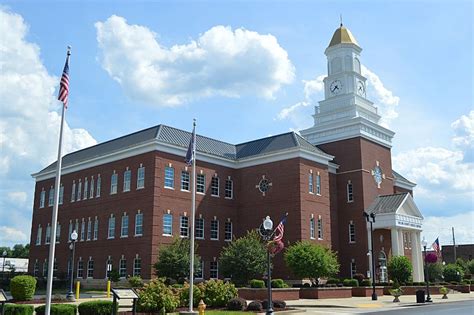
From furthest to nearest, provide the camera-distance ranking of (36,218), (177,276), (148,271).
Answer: (36,218) → (148,271) → (177,276)

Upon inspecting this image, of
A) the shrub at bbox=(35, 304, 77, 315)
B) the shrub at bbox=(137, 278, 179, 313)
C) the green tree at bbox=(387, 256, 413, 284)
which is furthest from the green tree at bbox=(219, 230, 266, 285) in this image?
the shrub at bbox=(35, 304, 77, 315)

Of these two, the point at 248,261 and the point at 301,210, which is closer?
the point at 248,261

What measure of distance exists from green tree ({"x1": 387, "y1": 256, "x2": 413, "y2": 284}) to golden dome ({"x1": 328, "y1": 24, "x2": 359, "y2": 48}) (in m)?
25.3

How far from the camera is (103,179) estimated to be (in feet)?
168

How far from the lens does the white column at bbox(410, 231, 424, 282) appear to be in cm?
5440

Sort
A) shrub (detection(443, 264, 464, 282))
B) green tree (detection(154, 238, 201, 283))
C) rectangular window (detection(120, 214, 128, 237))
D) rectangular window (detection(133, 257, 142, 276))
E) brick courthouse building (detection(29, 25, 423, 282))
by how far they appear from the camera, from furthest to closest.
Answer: shrub (detection(443, 264, 464, 282)), rectangular window (detection(120, 214, 128, 237)), brick courthouse building (detection(29, 25, 423, 282)), rectangular window (detection(133, 257, 142, 276)), green tree (detection(154, 238, 201, 283))

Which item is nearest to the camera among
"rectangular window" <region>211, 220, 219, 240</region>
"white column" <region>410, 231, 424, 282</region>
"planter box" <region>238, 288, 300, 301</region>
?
"planter box" <region>238, 288, 300, 301</region>

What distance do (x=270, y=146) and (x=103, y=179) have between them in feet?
55.6

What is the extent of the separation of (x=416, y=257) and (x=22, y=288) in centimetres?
4003

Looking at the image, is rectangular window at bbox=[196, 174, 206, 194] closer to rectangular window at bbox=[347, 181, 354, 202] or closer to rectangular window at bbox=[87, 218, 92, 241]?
rectangular window at bbox=[87, 218, 92, 241]

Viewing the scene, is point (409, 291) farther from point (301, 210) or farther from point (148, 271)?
point (148, 271)

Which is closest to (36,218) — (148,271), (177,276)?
(148,271)

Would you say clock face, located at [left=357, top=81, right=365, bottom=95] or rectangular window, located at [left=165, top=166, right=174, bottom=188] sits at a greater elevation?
clock face, located at [left=357, top=81, right=365, bottom=95]

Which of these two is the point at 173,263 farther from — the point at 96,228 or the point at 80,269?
the point at 80,269
